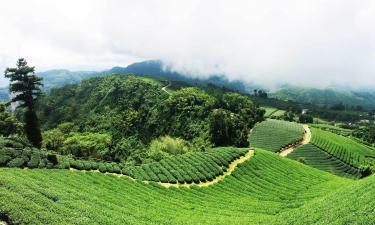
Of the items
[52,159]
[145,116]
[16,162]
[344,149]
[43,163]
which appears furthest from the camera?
[145,116]

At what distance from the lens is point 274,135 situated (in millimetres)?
147500

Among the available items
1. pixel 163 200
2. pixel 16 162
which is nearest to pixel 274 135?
pixel 163 200

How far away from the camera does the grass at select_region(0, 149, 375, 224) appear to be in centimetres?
2517

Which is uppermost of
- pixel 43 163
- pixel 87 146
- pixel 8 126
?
pixel 43 163

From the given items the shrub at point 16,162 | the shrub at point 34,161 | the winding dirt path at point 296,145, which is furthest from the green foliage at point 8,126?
the winding dirt path at point 296,145

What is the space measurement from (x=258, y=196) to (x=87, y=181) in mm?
23605

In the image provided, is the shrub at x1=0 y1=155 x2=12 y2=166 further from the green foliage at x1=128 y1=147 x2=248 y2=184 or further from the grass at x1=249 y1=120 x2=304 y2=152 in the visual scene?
the grass at x1=249 y1=120 x2=304 y2=152

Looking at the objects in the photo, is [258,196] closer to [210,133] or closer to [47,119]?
[210,133]

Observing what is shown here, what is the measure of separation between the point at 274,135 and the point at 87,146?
257 feet

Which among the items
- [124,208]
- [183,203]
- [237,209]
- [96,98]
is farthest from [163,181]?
[96,98]

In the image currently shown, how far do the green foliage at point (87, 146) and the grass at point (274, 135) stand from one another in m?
58.4

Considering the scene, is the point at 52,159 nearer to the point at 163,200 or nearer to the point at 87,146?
the point at 163,200

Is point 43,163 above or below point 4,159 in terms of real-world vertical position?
below

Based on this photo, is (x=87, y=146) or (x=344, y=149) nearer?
(x=87, y=146)
